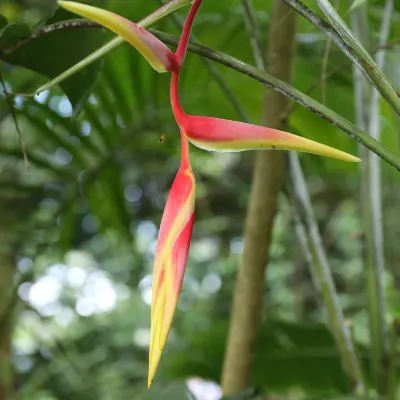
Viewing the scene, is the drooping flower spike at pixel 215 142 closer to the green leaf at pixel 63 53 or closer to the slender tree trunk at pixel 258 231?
the green leaf at pixel 63 53

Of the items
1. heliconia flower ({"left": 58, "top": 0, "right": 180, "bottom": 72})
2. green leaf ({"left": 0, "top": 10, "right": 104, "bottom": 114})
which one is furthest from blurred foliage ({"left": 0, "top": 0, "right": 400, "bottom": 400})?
heliconia flower ({"left": 58, "top": 0, "right": 180, "bottom": 72})

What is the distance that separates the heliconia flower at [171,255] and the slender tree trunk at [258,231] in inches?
8.8

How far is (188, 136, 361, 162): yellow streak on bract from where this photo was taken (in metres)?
0.14

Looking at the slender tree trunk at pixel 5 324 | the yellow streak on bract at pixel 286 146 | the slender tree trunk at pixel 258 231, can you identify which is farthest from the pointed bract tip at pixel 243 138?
the slender tree trunk at pixel 5 324

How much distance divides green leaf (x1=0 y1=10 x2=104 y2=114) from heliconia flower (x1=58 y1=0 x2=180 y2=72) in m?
0.11

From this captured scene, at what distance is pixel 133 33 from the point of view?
0.13m

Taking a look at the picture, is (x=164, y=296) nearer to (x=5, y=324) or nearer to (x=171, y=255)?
(x=171, y=255)

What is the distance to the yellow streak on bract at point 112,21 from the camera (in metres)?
0.12

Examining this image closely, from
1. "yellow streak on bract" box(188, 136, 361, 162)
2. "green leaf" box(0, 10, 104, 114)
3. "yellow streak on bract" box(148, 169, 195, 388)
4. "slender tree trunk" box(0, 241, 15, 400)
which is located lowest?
"slender tree trunk" box(0, 241, 15, 400)

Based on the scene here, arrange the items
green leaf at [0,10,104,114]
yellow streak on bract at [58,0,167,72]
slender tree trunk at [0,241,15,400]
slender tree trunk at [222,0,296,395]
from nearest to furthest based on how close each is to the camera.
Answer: yellow streak on bract at [58,0,167,72]
green leaf at [0,10,104,114]
slender tree trunk at [222,0,296,395]
slender tree trunk at [0,241,15,400]

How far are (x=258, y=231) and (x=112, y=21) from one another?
0.96 ft

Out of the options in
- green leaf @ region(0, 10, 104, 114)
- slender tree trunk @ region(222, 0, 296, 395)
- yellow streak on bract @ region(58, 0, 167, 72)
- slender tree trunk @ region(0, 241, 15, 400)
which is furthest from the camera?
slender tree trunk @ region(0, 241, 15, 400)

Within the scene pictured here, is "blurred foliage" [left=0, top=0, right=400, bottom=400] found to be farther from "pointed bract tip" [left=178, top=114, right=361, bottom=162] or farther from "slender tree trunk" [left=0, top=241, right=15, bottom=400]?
"pointed bract tip" [left=178, top=114, right=361, bottom=162]

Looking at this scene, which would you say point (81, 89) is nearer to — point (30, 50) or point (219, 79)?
point (30, 50)
